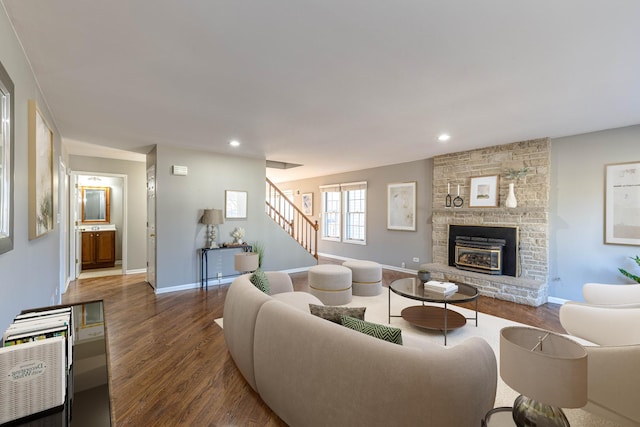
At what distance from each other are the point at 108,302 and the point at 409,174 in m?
6.07

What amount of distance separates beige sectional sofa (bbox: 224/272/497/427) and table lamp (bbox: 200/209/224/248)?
351cm

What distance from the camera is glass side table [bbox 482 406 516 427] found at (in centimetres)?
126

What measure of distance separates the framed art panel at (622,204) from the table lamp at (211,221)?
591 cm

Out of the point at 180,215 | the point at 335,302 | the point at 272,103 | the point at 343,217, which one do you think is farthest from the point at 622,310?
the point at 343,217

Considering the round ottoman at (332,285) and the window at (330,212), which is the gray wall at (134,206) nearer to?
the round ottoman at (332,285)

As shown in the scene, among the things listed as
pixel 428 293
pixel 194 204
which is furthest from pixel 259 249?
pixel 428 293

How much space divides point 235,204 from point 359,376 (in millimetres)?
4900

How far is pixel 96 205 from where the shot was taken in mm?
6922

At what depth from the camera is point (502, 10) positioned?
1677mm

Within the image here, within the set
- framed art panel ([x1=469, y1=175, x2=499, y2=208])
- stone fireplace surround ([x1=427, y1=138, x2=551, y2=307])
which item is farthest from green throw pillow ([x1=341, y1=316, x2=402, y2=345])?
framed art panel ([x1=469, y1=175, x2=499, y2=208])

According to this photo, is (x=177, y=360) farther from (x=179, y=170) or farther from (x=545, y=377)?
(x=179, y=170)

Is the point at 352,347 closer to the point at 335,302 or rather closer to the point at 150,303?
the point at 335,302

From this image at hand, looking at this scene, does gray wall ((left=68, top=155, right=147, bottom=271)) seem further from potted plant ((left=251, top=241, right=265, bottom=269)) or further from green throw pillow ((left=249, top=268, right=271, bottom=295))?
green throw pillow ((left=249, top=268, right=271, bottom=295))

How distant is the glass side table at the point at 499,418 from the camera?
4.15 feet
